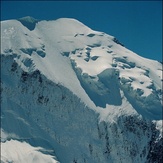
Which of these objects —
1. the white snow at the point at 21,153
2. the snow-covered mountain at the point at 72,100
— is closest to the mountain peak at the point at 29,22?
the snow-covered mountain at the point at 72,100

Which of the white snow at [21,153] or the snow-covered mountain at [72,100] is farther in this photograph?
the snow-covered mountain at [72,100]

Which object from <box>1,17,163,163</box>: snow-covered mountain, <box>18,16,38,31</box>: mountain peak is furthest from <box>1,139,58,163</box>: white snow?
<box>18,16,38,31</box>: mountain peak

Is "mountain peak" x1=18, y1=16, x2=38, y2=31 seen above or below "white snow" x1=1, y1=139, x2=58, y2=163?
above

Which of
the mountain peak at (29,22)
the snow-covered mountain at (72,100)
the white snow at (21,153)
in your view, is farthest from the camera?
the mountain peak at (29,22)

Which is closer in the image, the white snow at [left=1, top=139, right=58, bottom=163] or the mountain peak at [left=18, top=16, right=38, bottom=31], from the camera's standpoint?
the white snow at [left=1, top=139, right=58, bottom=163]

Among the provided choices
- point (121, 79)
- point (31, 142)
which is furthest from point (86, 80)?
point (31, 142)

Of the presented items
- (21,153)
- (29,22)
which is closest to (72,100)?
(21,153)

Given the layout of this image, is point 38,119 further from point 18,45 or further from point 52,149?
point 18,45

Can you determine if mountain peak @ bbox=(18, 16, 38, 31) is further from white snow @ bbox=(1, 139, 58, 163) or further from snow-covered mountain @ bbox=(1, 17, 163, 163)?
white snow @ bbox=(1, 139, 58, 163)

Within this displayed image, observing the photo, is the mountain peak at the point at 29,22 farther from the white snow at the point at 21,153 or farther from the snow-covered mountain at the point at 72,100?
the white snow at the point at 21,153

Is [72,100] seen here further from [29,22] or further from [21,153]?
[29,22]
